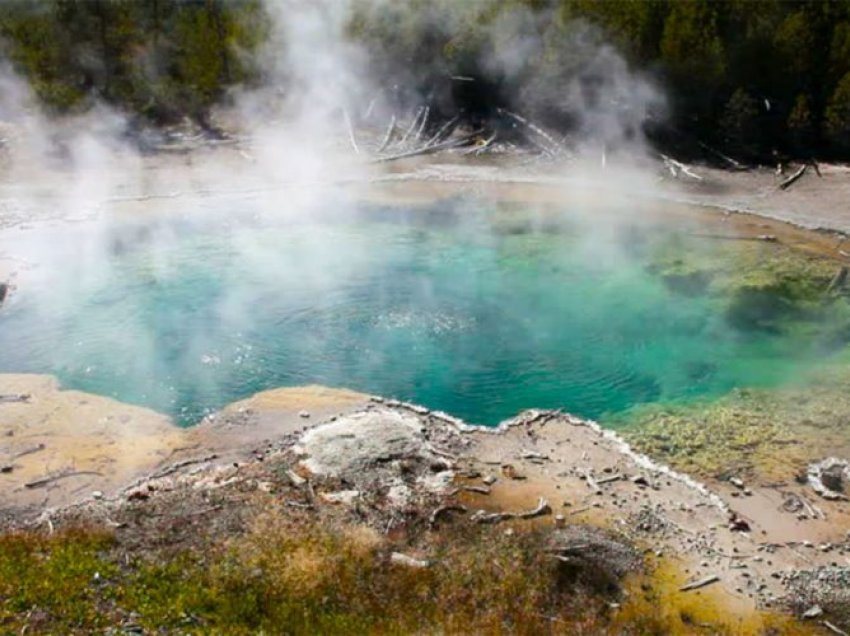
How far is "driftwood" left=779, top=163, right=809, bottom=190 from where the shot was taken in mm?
22577

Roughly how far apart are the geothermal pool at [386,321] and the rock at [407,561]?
3502 millimetres

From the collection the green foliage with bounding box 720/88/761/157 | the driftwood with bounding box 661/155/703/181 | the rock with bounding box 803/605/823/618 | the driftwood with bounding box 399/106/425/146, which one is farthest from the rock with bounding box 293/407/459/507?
the driftwood with bounding box 399/106/425/146

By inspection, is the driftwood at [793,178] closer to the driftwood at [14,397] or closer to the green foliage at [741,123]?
the green foliage at [741,123]

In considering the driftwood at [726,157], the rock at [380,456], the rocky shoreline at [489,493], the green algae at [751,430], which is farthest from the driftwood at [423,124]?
the rock at [380,456]

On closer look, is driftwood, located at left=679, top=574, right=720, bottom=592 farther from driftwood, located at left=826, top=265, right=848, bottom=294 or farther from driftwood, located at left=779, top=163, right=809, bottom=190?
driftwood, located at left=779, top=163, right=809, bottom=190

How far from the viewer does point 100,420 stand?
1118 cm

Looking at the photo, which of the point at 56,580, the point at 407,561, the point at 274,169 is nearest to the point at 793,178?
the point at 274,169

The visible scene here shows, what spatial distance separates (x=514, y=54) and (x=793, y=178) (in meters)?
9.64

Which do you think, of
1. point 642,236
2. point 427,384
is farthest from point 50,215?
point 642,236

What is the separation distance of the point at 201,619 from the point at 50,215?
1554 centimetres

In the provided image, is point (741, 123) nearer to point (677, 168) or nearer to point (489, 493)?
point (677, 168)

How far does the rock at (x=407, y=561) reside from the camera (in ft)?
27.0

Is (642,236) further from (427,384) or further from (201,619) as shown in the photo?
(201,619)

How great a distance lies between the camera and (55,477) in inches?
389
